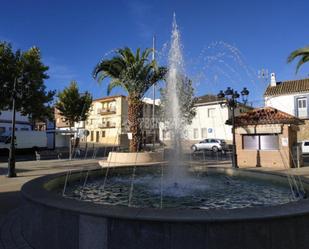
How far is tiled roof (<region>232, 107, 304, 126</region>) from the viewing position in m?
19.4

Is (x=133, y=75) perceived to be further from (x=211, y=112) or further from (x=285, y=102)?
(x=211, y=112)

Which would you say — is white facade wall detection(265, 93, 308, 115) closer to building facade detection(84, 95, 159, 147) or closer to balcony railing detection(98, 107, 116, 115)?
building facade detection(84, 95, 159, 147)

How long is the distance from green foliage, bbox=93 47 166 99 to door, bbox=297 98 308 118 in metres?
20.9

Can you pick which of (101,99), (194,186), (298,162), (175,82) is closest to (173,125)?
(175,82)

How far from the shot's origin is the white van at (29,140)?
1277 inches

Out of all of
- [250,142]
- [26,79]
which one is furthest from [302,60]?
[26,79]

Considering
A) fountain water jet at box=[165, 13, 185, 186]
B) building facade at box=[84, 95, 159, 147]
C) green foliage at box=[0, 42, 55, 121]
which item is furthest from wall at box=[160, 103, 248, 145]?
fountain water jet at box=[165, 13, 185, 186]

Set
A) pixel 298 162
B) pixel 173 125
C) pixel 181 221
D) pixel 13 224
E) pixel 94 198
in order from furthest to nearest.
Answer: pixel 298 162 < pixel 173 125 < pixel 94 198 < pixel 13 224 < pixel 181 221

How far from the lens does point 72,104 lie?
40.7 metres

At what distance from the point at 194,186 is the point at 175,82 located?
390 cm

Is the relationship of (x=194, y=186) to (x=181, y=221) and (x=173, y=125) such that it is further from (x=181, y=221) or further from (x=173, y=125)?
(x=181, y=221)

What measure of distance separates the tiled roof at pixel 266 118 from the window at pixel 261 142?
0.98 m

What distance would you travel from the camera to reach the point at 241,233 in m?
3.71

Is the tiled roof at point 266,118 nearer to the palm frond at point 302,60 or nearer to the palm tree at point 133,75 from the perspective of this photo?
the palm frond at point 302,60
